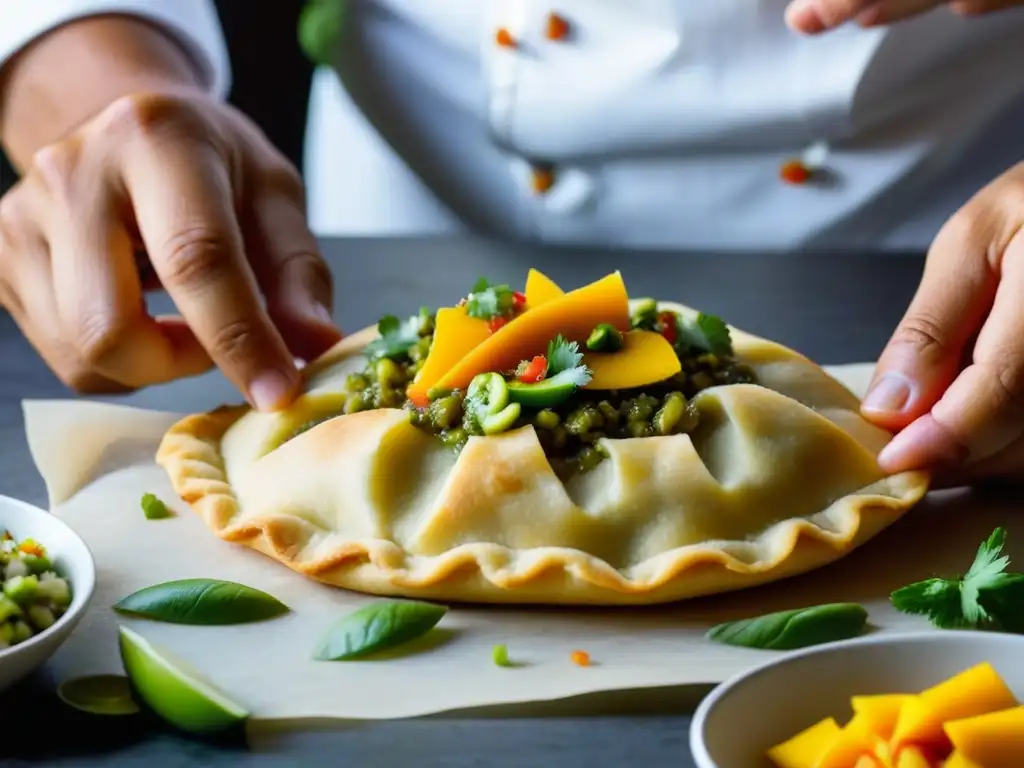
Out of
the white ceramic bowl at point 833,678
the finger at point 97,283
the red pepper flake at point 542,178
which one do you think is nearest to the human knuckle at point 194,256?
the finger at point 97,283

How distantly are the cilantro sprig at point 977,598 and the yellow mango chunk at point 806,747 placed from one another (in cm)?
54

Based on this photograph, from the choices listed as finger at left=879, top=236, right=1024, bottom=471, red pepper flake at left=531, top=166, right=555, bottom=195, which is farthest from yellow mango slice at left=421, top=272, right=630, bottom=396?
red pepper flake at left=531, top=166, right=555, bottom=195

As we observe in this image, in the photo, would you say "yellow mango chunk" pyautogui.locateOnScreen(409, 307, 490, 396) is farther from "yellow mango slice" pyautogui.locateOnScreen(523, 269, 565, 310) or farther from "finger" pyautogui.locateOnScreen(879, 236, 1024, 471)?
"finger" pyautogui.locateOnScreen(879, 236, 1024, 471)

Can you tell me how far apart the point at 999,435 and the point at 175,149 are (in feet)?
5.83

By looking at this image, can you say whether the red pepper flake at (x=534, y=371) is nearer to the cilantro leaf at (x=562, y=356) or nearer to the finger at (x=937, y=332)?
the cilantro leaf at (x=562, y=356)

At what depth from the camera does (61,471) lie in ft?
8.64

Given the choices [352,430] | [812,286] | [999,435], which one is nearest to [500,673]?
[352,430]

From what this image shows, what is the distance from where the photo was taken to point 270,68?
5.26 metres

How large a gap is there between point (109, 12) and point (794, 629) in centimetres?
258

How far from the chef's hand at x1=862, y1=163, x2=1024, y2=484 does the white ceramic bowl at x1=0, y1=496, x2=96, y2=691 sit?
140cm

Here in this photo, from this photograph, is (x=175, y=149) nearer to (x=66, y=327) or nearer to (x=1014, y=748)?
(x=66, y=327)

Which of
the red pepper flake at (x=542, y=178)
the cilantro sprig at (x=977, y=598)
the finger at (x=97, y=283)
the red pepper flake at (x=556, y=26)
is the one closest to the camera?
the cilantro sprig at (x=977, y=598)

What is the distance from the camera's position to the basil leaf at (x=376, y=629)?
1951mm

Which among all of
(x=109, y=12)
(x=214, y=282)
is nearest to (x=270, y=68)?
(x=109, y=12)
